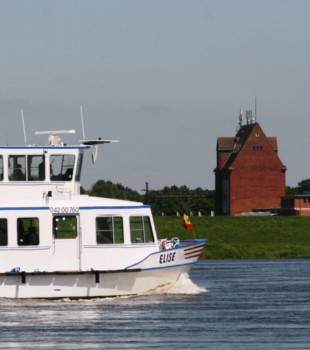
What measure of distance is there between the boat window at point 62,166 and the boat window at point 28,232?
2.17 meters

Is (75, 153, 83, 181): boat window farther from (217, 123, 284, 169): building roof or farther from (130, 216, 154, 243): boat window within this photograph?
(217, 123, 284, 169): building roof

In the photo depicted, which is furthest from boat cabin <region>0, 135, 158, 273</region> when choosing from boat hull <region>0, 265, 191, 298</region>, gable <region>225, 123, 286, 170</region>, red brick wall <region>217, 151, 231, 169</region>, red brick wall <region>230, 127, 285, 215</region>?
red brick wall <region>217, 151, 231, 169</region>

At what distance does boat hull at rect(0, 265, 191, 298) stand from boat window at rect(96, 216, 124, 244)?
1.31 metres

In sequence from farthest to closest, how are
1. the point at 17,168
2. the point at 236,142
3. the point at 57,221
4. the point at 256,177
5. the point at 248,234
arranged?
1. the point at 236,142
2. the point at 256,177
3. the point at 248,234
4. the point at 17,168
5. the point at 57,221

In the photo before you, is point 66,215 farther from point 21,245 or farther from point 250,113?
point 250,113

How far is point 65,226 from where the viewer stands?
5372 centimetres

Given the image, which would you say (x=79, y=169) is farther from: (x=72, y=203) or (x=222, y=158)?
(x=222, y=158)

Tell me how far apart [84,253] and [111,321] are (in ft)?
21.0

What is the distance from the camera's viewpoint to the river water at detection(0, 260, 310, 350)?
139 ft

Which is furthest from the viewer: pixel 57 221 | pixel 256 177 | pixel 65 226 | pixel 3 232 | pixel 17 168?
pixel 256 177

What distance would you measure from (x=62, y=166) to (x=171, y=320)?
978 cm

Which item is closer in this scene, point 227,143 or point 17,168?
point 17,168

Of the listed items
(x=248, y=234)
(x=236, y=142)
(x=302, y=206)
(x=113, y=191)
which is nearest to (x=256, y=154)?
(x=236, y=142)

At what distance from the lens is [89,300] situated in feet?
174
